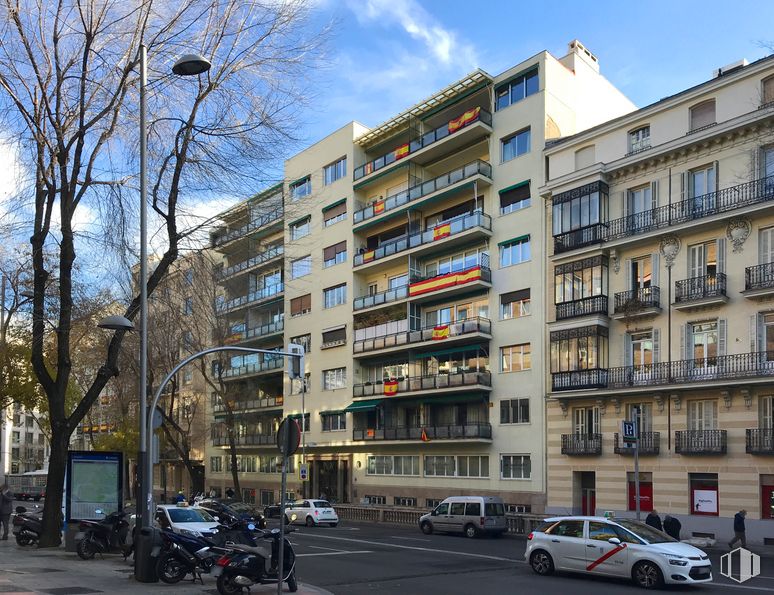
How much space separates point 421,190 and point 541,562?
31011mm

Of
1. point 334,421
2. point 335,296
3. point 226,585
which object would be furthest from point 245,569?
point 335,296

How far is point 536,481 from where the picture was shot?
1468 inches

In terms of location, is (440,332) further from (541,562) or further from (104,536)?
(104,536)

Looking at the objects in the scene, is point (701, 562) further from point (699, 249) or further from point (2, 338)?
point (2, 338)

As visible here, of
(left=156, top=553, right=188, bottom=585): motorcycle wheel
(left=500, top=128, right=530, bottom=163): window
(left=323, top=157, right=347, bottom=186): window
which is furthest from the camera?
(left=323, top=157, right=347, bottom=186): window

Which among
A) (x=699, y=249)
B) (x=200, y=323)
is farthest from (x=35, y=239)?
(x=699, y=249)

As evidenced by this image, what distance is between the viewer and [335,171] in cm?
5409

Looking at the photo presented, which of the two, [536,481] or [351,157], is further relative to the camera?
[351,157]

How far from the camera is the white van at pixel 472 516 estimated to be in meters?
31.0

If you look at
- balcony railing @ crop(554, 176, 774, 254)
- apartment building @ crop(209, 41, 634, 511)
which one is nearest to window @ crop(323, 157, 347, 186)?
apartment building @ crop(209, 41, 634, 511)

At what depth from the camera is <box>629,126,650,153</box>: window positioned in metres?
34.7

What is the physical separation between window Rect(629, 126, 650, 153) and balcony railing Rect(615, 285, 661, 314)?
246 inches

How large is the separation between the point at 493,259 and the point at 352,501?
1871 centimetres

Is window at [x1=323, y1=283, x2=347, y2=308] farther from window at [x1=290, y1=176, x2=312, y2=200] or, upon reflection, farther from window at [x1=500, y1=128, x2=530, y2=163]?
window at [x1=500, y1=128, x2=530, y2=163]
